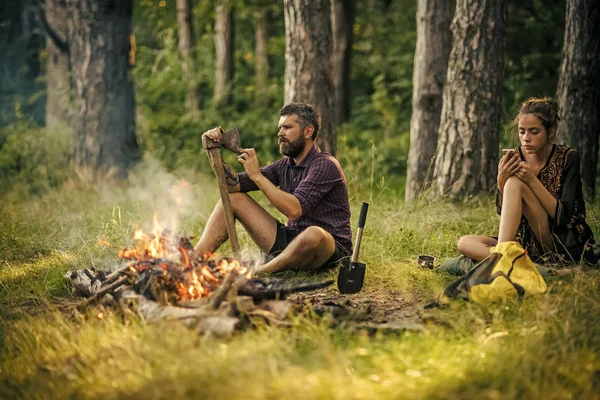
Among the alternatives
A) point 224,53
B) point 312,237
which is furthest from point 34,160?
point 224,53

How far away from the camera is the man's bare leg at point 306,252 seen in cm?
533

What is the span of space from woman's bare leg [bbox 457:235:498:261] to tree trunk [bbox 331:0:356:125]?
9622 millimetres

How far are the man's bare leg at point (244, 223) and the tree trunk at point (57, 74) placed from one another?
27.4ft

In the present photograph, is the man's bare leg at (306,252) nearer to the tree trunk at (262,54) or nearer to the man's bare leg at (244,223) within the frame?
the man's bare leg at (244,223)

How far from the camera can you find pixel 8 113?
15.1 meters

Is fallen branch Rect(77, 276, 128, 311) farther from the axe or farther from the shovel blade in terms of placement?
the shovel blade

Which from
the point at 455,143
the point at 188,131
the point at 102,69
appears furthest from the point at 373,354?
the point at 188,131

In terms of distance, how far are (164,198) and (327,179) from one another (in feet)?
14.2

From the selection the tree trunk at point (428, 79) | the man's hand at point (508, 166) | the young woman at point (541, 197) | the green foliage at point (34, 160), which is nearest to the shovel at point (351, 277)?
the young woman at point (541, 197)

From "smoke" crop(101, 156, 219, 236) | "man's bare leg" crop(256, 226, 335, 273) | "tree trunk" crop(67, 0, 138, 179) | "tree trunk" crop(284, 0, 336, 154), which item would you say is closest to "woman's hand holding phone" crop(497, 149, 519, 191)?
"man's bare leg" crop(256, 226, 335, 273)

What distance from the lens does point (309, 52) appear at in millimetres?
8227

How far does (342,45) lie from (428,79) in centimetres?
716

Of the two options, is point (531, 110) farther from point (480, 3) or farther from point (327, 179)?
point (480, 3)

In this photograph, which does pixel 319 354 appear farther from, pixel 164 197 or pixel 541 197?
pixel 164 197
